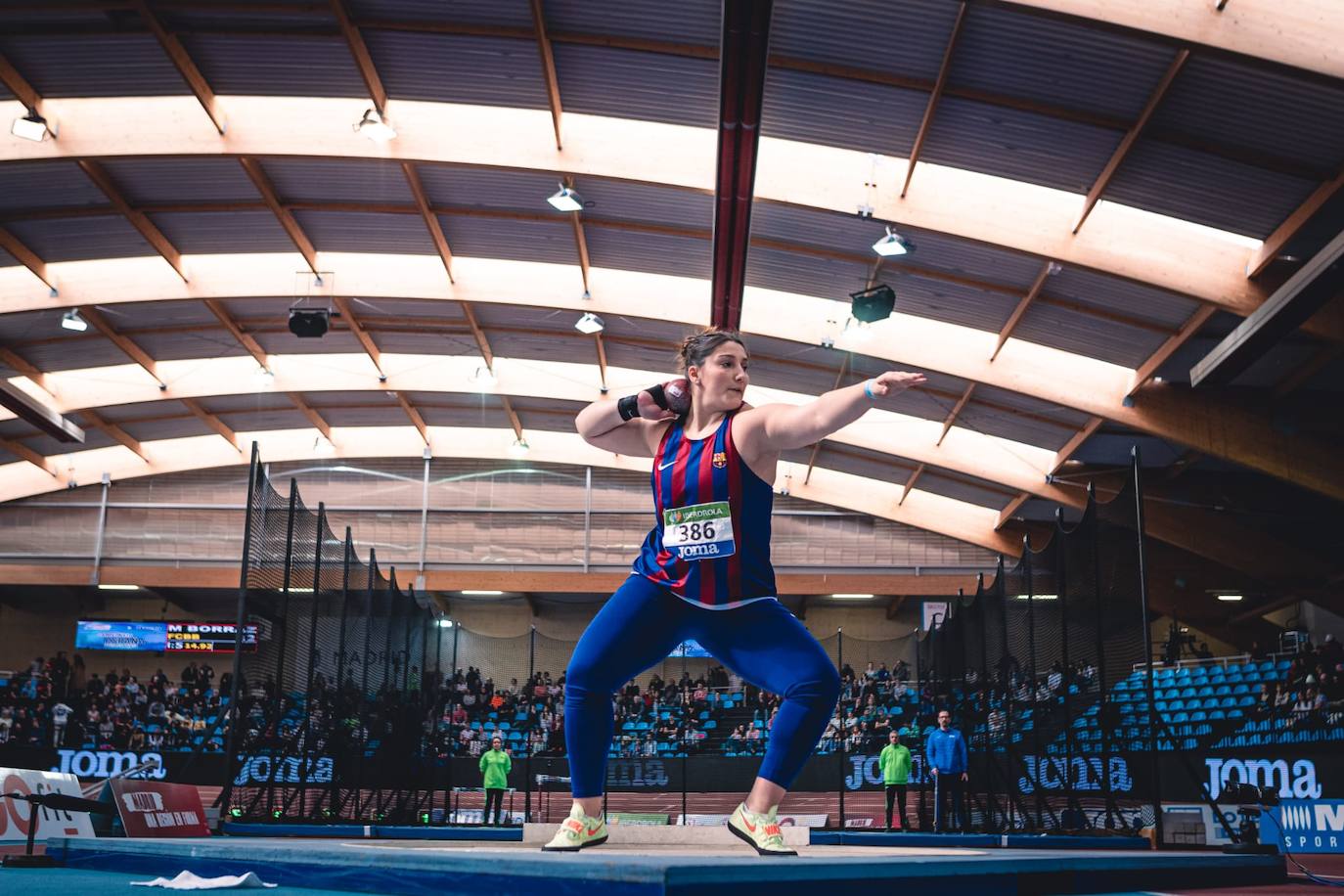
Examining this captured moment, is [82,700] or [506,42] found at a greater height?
[506,42]

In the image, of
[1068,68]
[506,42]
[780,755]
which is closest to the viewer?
[780,755]

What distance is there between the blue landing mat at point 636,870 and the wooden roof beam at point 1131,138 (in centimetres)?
905

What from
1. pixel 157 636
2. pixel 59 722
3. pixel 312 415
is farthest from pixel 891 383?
pixel 157 636

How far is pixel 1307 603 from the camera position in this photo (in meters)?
24.6

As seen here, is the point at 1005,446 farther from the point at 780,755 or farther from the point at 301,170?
the point at 780,755

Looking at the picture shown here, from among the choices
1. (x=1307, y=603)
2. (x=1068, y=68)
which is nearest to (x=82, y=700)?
(x=1068, y=68)

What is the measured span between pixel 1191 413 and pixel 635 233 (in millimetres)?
8601

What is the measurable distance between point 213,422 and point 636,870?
24316 mm

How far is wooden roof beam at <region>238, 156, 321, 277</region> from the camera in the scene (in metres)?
14.8

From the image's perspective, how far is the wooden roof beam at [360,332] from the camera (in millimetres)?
18894

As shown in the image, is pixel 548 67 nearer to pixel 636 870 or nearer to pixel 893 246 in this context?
pixel 893 246

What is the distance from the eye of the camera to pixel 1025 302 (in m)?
15.5

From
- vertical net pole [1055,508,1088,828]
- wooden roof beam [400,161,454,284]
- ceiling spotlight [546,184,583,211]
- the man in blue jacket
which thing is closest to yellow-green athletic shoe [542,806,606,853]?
vertical net pole [1055,508,1088,828]

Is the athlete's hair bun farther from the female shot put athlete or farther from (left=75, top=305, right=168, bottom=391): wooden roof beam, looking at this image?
(left=75, top=305, right=168, bottom=391): wooden roof beam
